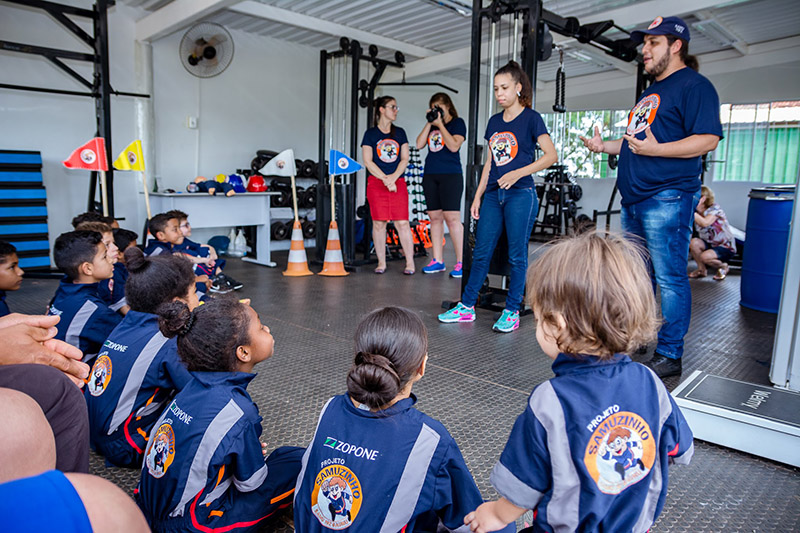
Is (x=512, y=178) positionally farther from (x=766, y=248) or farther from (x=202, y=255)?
(x=202, y=255)

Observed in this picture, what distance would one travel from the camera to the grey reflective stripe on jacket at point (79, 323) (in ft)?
6.58

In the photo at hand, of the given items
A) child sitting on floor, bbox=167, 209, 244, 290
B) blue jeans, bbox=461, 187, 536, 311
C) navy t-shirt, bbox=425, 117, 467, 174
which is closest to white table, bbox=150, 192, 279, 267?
child sitting on floor, bbox=167, 209, 244, 290

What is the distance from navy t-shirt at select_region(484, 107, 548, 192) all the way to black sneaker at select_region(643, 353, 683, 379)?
1158 millimetres

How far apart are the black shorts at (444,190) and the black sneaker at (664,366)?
8.55 ft

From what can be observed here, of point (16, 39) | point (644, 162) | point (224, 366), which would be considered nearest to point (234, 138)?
point (16, 39)

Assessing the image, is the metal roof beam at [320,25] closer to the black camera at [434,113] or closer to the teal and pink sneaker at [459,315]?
the black camera at [434,113]

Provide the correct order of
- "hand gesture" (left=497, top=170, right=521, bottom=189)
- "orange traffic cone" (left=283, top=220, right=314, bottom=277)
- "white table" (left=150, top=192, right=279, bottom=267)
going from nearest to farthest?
"hand gesture" (left=497, top=170, right=521, bottom=189) → "orange traffic cone" (left=283, top=220, right=314, bottom=277) → "white table" (left=150, top=192, right=279, bottom=267)

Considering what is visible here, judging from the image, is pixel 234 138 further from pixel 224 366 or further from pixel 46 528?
pixel 46 528

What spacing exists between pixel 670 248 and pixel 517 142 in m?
1.06

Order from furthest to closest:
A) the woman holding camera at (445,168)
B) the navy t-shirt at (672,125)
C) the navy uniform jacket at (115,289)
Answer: the woman holding camera at (445,168) < the navy uniform jacket at (115,289) < the navy t-shirt at (672,125)

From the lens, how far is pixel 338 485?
3.45ft

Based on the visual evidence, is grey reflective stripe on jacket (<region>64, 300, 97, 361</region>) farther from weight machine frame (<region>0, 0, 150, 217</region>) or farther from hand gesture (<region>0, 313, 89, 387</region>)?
weight machine frame (<region>0, 0, 150, 217</region>)

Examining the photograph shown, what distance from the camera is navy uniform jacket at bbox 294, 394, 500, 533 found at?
40.8 inches

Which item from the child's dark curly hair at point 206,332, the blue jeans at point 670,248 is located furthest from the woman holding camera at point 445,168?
the child's dark curly hair at point 206,332
